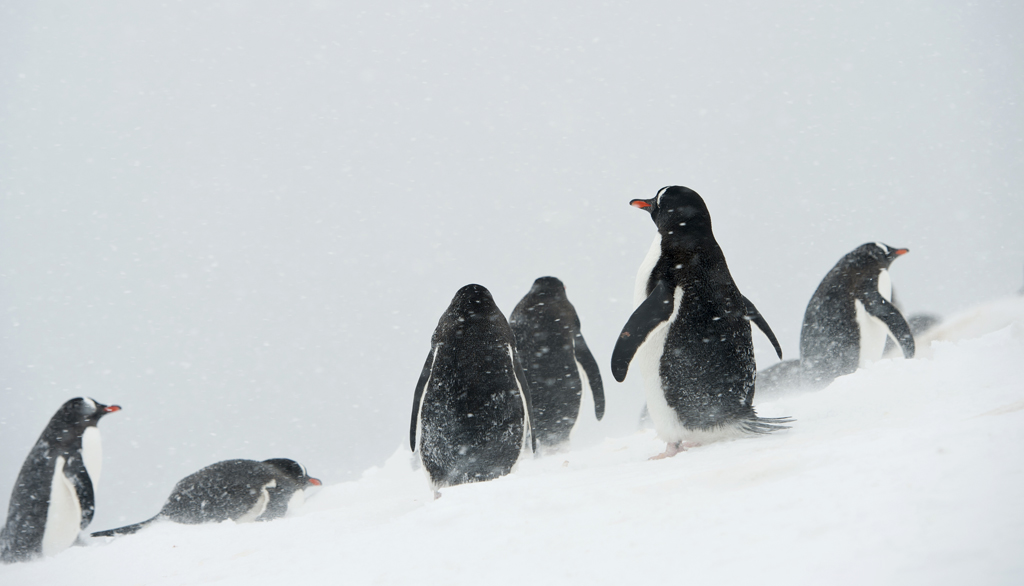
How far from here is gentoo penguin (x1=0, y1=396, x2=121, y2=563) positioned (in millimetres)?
4734

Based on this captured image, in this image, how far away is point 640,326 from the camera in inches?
109

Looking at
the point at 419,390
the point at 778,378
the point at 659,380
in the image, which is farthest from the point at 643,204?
the point at 778,378

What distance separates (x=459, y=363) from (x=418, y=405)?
0.36 metres

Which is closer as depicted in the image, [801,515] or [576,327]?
[801,515]

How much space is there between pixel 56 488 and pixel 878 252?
7029mm

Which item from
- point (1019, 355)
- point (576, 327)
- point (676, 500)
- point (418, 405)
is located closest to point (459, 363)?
point (418, 405)

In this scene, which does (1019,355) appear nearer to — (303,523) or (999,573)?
(999,573)

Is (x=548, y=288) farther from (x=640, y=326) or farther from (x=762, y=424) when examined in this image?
(x=762, y=424)

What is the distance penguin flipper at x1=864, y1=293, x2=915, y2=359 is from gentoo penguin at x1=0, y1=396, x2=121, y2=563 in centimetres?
661

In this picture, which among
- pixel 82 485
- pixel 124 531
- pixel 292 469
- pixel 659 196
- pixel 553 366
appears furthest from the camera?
pixel 292 469

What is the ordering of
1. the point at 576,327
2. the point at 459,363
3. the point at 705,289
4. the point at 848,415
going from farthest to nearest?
1. the point at 576,327
2. the point at 459,363
3. the point at 705,289
4. the point at 848,415

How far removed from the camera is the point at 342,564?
1581mm

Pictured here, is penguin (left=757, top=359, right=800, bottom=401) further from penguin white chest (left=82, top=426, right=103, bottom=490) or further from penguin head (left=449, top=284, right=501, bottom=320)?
penguin white chest (left=82, top=426, right=103, bottom=490)

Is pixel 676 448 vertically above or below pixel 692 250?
below
